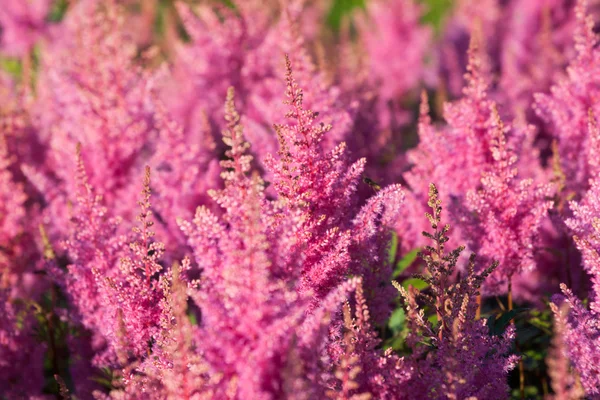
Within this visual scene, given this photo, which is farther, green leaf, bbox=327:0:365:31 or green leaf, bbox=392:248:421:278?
green leaf, bbox=327:0:365:31

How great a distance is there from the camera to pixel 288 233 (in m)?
1.88

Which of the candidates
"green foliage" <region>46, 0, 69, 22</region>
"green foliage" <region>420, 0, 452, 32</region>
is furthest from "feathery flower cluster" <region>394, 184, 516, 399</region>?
"green foliage" <region>420, 0, 452, 32</region>

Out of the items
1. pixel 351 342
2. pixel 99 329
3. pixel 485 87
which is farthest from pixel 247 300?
pixel 485 87

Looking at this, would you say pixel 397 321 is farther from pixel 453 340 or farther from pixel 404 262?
pixel 453 340

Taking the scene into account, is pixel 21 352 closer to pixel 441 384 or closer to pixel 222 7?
pixel 441 384

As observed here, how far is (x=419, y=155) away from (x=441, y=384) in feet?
4.11

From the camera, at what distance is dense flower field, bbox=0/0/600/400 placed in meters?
1.78

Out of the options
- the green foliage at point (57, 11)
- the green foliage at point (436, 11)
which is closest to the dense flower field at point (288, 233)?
the green foliage at point (57, 11)

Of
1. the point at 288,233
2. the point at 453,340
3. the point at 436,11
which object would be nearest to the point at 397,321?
the point at 453,340

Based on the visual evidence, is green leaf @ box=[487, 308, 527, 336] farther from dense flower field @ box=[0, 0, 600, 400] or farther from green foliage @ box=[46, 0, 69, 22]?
green foliage @ box=[46, 0, 69, 22]

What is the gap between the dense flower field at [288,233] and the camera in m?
1.78

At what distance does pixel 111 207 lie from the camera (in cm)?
321

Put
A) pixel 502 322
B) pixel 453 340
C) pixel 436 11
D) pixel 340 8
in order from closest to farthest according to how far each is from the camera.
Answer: pixel 453 340 → pixel 502 322 → pixel 436 11 → pixel 340 8

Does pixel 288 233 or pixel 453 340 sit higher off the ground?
pixel 288 233
